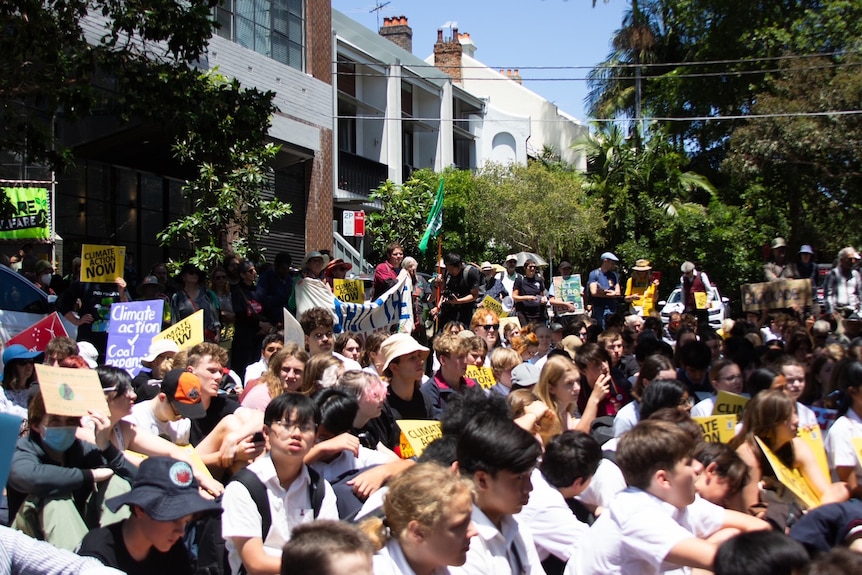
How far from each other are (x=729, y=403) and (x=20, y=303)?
7446 mm

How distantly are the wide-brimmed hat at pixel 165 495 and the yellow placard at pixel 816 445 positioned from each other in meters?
3.75

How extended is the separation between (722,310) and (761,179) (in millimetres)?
7196

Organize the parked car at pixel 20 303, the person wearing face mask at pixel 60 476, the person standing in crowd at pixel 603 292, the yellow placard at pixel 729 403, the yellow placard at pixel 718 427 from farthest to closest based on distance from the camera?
the person standing in crowd at pixel 603 292 < the parked car at pixel 20 303 < the yellow placard at pixel 729 403 < the yellow placard at pixel 718 427 < the person wearing face mask at pixel 60 476

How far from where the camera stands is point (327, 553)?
9.43 ft

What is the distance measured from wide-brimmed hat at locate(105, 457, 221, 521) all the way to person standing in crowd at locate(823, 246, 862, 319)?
37.3 ft

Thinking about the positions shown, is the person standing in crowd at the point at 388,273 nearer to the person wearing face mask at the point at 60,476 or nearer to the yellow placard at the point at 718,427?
the yellow placard at the point at 718,427

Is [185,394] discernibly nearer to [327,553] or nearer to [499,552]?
[499,552]

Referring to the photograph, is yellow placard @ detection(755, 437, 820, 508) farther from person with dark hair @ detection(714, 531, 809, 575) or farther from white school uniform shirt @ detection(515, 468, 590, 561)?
person with dark hair @ detection(714, 531, 809, 575)

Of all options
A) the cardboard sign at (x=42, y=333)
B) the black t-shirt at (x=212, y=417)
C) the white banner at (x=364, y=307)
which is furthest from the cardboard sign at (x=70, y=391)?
the white banner at (x=364, y=307)

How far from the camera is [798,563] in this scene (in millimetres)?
2943

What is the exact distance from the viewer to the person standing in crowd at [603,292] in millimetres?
14594

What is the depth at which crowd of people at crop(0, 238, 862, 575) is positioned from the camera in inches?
129

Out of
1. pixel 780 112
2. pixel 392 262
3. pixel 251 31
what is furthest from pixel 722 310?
pixel 251 31

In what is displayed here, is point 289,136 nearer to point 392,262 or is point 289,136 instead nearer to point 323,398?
point 392,262
